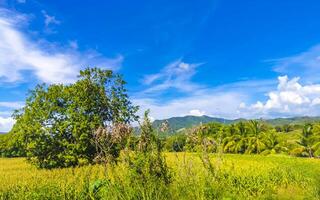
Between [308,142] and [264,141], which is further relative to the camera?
[308,142]

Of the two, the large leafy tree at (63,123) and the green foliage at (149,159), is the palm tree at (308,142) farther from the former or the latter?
the green foliage at (149,159)

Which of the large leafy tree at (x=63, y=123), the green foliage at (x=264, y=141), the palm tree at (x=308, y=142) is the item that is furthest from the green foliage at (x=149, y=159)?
the palm tree at (x=308, y=142)

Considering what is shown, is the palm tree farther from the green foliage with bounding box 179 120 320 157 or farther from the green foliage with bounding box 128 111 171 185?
the green foliage with bounding box 128 111 171 185

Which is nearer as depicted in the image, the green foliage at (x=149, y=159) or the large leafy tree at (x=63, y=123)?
the green foliage at (x=149, y=159)

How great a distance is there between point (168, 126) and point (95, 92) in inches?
519

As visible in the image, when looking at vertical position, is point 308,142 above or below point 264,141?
below

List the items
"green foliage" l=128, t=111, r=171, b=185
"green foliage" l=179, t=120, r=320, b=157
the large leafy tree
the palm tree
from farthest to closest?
"green foliage" l=179, t=120, r=320, b=157 < the palm tree < the large leafy tree < "green foliage" l=128, t=111, r=171, b=185

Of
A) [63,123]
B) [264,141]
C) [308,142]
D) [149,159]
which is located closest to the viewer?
[149,159]

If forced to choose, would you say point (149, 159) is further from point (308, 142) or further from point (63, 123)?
point (308, 142)

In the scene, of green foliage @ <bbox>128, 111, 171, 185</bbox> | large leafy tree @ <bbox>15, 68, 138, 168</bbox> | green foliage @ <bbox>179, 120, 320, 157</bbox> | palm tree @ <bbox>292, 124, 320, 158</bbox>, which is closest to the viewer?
green foliage @ <bbox>128, 111, 171, 185</bbox>

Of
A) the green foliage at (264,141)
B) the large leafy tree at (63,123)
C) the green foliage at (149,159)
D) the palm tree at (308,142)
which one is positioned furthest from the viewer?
the green foliage at (264,141)

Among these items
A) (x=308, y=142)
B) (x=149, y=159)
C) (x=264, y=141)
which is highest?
(x=264, y=141)

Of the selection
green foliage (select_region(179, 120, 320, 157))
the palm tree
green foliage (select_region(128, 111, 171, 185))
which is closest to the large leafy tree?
green foliage (select_region(128, 111, 171, 185))

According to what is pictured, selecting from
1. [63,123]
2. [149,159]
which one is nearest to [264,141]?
[63,123]
